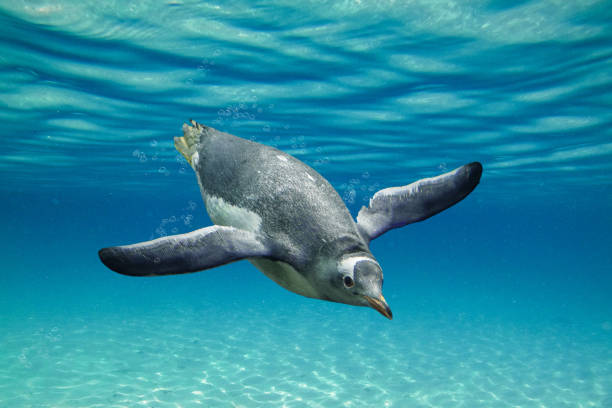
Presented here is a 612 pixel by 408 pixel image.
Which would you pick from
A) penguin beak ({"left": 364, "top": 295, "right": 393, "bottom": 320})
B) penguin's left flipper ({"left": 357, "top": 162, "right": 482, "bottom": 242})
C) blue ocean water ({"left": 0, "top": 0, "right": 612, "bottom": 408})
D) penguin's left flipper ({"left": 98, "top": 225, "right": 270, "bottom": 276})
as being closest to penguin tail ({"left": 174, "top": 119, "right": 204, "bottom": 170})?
penguin's left flipper ({"left": 98, "top": 225, "right": 270, "bottom": 276})

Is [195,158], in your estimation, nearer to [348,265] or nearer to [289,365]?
[348,265]

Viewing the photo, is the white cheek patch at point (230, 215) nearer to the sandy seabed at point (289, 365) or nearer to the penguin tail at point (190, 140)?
the penguin tail at point (190, 140)

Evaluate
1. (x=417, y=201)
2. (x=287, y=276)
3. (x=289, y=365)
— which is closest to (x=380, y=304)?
(x=287, y=276)

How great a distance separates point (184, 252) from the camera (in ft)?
5.42

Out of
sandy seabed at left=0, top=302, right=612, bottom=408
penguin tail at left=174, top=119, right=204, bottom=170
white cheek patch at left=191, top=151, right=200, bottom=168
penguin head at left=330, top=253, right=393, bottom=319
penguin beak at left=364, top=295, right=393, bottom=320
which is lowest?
penguin beak at left=364, top=295, right=393, bottom=320

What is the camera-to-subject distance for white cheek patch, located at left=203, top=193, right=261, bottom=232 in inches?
71.6

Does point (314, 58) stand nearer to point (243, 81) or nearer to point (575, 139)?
point (243, 81)

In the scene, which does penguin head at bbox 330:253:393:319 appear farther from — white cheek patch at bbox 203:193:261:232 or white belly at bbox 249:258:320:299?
white cheek patch at bbox 203:193:261:232

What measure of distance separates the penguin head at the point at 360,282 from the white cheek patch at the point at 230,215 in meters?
0.43

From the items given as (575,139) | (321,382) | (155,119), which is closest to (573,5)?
(321,382)

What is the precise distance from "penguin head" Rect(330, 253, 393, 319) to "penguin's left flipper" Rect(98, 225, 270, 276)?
332 mm

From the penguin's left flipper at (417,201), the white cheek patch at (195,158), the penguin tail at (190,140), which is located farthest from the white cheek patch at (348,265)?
the penguin tail at (190,140)

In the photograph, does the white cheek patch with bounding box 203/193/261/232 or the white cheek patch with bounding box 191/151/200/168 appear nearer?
the white cheek patch with bounding box 203/193/261/232

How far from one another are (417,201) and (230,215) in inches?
37.1
